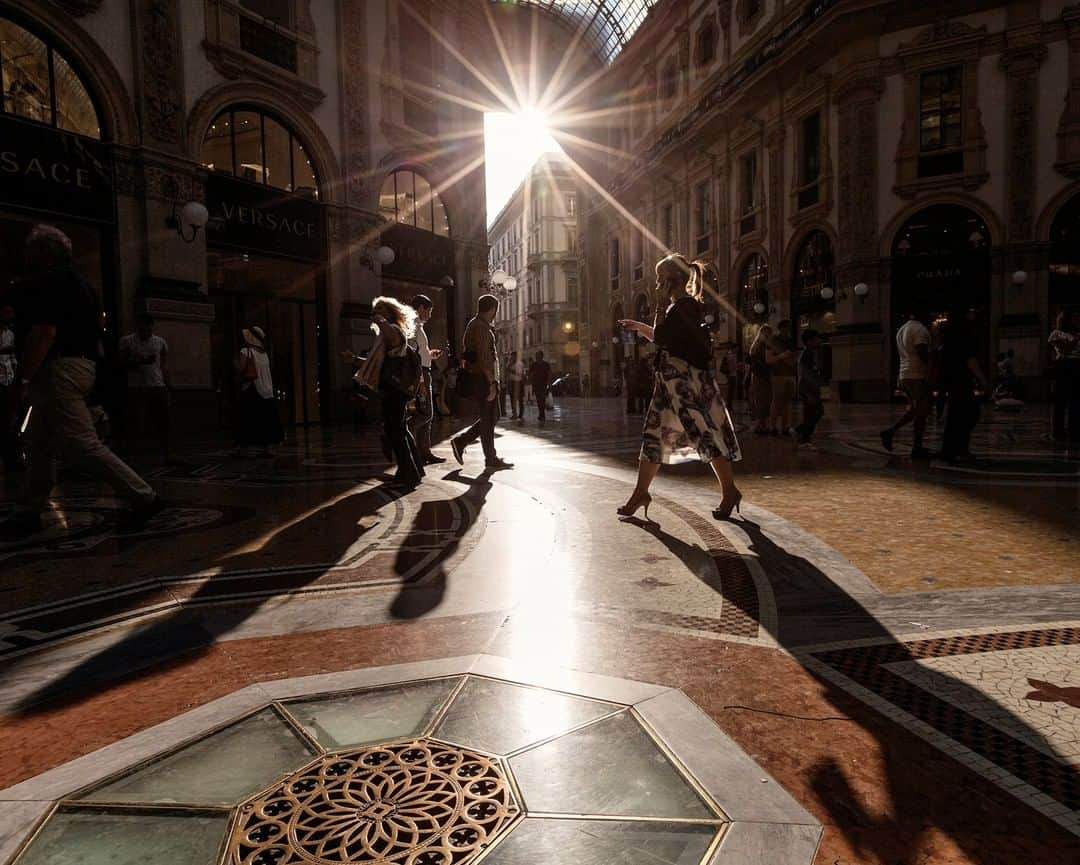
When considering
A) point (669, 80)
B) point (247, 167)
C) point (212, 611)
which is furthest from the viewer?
point (669, 80)

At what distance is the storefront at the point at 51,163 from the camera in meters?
9.75

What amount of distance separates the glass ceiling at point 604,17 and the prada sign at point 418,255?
2091 centimetres

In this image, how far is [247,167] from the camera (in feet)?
43.4

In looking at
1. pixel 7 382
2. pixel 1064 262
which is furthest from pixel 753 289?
pixel 7 382

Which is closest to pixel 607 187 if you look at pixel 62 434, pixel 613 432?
pixel 613 432

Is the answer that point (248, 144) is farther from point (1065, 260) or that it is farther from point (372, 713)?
point (1065, 260)

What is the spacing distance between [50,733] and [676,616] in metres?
2.05

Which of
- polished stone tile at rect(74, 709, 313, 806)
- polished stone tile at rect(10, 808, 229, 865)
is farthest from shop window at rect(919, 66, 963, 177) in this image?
polished stone tile at rect(10, 808, 229, 865)

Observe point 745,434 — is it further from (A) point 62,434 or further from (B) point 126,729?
(B) point 126,729

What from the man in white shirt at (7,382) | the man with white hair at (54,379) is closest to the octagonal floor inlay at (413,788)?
the man with white hair at (54,379)

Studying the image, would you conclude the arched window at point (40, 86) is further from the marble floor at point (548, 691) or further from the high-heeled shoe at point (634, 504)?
the high-heeled shoe at point (634, 504)

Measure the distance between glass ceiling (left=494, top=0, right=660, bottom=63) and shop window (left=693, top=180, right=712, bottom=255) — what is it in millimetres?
9739

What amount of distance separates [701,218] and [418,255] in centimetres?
1643

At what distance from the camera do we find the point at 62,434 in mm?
4270
